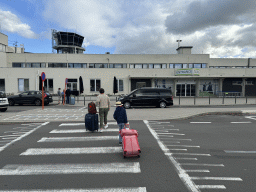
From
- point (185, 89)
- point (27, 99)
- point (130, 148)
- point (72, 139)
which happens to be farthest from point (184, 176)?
point (185, 89)

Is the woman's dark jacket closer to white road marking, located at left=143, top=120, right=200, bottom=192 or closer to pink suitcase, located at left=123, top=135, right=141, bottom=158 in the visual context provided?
pink suitcase, located at left=123, top=135, right=141, bottom=158

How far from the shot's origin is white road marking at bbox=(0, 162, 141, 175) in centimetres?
420

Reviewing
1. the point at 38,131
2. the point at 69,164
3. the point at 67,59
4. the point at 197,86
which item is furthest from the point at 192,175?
Result: the point at 67,59

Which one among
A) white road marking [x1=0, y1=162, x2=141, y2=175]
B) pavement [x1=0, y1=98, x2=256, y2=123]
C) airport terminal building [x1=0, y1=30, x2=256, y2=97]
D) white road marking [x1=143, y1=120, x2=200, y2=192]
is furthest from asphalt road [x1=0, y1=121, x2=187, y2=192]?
airport terminal building [x1=0, y1=30, x2=256, y2=97]

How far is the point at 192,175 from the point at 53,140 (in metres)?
4.95

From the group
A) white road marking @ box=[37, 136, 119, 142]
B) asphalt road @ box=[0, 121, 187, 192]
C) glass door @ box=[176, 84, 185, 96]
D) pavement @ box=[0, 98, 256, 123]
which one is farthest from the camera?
glass door @ box=[176, 84, 185, 96]

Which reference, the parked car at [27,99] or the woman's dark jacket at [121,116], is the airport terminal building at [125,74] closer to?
the parked car at [27,99]

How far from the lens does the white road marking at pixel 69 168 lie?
13.8ft

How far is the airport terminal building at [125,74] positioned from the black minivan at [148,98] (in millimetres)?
12593

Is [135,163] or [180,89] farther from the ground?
[180,89]

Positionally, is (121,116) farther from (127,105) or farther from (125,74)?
(125,74)

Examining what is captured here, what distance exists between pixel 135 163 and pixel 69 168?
1.62m

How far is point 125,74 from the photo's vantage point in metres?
30.2

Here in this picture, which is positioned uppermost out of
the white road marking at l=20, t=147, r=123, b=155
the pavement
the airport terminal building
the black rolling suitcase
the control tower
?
the control tower
